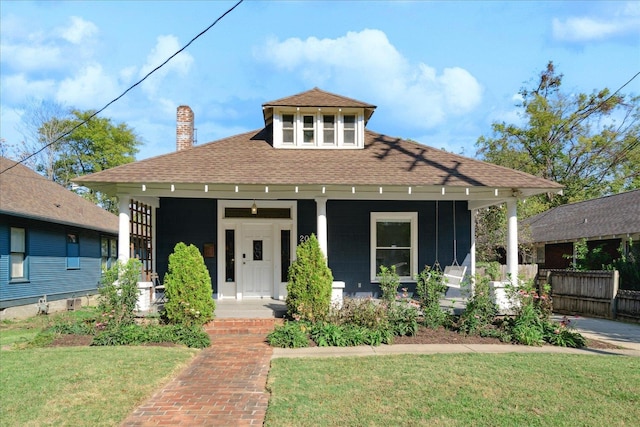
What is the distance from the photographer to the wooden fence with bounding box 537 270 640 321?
42.2 feet

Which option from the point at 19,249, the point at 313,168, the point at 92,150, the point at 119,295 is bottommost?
the point at 119,295

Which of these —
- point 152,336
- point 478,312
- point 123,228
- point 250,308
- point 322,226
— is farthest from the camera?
point 250,308

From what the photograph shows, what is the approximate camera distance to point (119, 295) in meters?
9.36

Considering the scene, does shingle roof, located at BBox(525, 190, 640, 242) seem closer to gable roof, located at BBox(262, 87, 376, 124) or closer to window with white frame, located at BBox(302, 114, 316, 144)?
gable roof, located at BBox(262, 87, 376, 124)

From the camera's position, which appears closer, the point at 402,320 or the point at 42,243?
the point at 402,320

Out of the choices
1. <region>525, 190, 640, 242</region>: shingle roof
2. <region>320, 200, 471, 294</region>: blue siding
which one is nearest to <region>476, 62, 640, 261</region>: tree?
<region>525, 190, 640, 242</region>: shingle roof

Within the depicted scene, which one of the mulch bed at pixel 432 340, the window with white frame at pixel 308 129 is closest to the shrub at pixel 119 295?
the mulch bed at pixel 432 340

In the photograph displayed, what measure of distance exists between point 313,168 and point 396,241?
3352mm

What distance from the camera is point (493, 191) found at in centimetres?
1085

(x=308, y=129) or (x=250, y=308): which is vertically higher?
(x=308, y=129)

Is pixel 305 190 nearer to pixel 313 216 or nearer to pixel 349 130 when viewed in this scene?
pixel 313 216

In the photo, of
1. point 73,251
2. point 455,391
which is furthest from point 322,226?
point 73,251

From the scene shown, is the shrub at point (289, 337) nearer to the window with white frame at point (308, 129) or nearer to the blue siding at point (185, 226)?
the blue siding at point (185, 226)

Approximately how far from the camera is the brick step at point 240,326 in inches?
378
